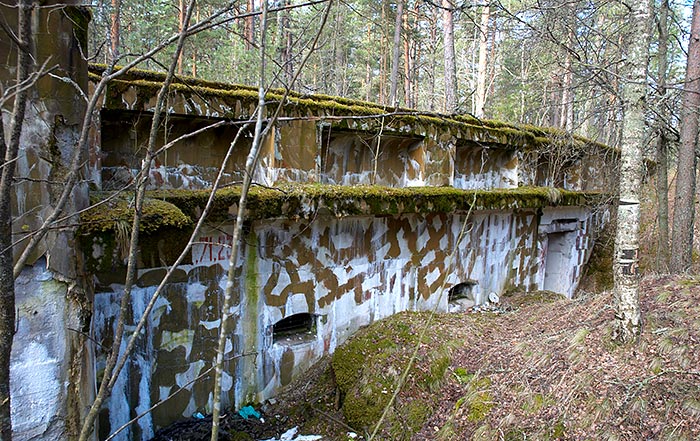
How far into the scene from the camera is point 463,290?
887 cm

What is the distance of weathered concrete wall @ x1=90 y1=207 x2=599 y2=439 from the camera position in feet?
15.6

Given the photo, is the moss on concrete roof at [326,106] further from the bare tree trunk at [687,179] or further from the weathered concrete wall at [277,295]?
the bare tree trunk at [687,179]

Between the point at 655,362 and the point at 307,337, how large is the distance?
12.7ft

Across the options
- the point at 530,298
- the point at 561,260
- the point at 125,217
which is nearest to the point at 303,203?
the point at 125,217

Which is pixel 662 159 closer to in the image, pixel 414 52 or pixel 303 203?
pixel 303 203

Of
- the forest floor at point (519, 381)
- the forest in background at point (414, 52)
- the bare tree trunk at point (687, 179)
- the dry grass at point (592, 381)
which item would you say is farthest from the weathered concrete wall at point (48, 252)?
the bare tree trunk at point (687, 179)

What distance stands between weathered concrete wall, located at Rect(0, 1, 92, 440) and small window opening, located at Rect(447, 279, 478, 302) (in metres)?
6.68

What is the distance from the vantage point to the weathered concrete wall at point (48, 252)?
296 centimetres

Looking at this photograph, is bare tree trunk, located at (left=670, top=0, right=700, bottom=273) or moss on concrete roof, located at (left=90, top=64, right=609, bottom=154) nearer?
moss on concrete roof, located at (left=90, top=64, right=609, bottom=154)

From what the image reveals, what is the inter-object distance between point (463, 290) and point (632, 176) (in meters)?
4.79

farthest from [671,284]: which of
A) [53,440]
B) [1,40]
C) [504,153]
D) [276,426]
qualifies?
[1,40]

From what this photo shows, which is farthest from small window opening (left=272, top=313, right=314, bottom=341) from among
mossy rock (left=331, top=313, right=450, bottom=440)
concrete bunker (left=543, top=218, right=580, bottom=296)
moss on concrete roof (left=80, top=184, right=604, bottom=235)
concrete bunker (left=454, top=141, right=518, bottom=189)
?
concrete bunker (left=543, top=218, right=580, bottom=296)

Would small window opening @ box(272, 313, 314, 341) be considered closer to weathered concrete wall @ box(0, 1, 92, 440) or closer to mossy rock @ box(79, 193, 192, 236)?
mossy rock @ box(79, 193, 192, 236)

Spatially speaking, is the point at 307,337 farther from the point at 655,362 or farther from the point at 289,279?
the point at 655,362
